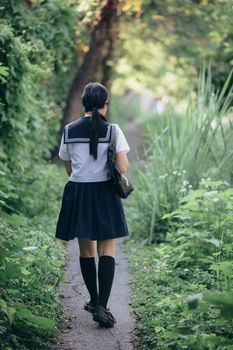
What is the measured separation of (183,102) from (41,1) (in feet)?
41.4

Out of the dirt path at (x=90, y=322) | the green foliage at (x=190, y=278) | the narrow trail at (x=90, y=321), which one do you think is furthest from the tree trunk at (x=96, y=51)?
the dirt path at (x=90, y=322)

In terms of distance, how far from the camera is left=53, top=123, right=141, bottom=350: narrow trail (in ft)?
15.9

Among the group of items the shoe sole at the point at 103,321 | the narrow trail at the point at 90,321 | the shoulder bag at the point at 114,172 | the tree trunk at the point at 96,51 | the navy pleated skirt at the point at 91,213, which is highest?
the tree trunk at the point at 96,51

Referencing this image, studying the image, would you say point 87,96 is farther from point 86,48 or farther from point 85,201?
point 86,48

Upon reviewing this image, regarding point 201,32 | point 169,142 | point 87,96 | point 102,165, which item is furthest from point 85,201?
point 201,32

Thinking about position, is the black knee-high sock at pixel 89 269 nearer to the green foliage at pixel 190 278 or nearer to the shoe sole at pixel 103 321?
the shoe sole at pixel 103 321

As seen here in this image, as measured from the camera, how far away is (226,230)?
6.67 m

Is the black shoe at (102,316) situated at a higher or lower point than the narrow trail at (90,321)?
higher

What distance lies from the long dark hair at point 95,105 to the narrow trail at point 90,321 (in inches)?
55.6

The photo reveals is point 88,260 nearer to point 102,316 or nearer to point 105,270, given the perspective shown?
point 105,270

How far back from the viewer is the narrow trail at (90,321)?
4859 millimetres

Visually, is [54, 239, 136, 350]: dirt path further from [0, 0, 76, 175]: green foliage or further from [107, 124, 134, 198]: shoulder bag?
[0, 0, 76, 175]: green foliage

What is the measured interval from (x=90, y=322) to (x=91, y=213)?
94 cm

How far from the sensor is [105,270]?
17.1 ft
